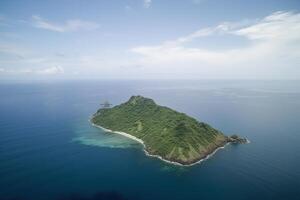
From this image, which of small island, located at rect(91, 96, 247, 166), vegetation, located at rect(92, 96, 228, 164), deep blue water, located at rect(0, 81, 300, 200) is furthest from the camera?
vegetation, located at rect(92, 96, 228, 164)

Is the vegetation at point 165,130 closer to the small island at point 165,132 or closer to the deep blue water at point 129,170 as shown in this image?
the small island at point 165,132

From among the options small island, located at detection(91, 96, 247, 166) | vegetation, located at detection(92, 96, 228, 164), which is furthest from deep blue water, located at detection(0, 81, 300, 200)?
vegetation, located at detection(92, 96, 228, 164)

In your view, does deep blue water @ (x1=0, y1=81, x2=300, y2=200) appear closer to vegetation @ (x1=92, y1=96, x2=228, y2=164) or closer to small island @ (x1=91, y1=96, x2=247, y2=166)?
small island @ (x1=91, y1=96, x2=247, y2=166)

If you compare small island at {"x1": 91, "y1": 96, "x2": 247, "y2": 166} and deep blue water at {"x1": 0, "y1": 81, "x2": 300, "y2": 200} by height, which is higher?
small island at {"x1": 91, "y1": 96, "x2": 247, "y2": 166}

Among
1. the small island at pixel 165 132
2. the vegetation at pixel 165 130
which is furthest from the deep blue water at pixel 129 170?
the vegetation at pixel 165 130

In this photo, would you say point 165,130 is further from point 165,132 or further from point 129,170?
point 129,170

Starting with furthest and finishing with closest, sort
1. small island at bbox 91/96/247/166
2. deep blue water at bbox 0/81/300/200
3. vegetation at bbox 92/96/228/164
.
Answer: vegetation at bbox 92/96/228/164 → small island at bbox 91/96/247/166 → deep blue water at bbox 0/81/300/200

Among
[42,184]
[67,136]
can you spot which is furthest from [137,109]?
[42,184]

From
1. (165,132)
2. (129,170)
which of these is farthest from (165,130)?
(129,170)
